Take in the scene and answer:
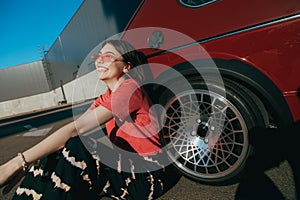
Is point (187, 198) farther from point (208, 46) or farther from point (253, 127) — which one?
point (208, 46)

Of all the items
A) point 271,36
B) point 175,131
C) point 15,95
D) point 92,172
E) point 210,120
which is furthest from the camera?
point 15,95

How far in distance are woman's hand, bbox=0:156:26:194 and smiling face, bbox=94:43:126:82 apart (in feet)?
2.53

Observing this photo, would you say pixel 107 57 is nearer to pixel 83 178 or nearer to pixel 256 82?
pixel 83 178

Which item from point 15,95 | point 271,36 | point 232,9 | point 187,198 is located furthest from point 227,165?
point 15,95

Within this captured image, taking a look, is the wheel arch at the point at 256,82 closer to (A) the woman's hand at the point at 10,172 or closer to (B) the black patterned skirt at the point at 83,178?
(B) the black patterned skirt at the point at 83,178

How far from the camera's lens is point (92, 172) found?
1.12 metres

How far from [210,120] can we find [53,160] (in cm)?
123

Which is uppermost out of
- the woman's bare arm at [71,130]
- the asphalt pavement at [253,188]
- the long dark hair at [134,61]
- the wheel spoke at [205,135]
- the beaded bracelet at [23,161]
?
the long dark hair at [134,61]

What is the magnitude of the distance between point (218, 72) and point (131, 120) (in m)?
0.76

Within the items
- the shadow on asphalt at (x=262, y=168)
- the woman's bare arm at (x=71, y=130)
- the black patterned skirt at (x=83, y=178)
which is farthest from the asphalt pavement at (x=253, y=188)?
the woman's bare arm at (x=71, y=130)

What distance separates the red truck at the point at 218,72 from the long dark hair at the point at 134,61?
0.23 ft

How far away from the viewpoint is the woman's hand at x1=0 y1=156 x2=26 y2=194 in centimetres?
103

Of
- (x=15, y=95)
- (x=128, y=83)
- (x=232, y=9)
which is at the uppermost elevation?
(x=232, y=9)

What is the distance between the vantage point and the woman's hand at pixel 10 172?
103cm
